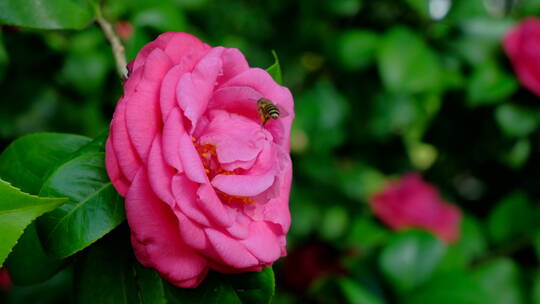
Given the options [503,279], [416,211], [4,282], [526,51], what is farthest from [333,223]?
[4,282]

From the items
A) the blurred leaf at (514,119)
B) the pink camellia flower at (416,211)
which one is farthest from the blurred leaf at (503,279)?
the blurred leaf at (514,119)

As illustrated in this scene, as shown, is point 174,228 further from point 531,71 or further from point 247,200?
point 531,71

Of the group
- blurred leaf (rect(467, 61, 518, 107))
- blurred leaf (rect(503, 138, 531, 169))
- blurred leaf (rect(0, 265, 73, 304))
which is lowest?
blurred leaf (rect(0, 265, 73, 304))

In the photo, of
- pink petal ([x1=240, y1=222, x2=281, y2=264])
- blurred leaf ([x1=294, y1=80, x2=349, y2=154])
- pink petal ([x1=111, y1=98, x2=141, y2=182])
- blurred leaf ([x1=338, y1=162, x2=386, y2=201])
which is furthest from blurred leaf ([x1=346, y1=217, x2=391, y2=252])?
pink petal ([x1=111, y1=98, x2=141, y2=182])

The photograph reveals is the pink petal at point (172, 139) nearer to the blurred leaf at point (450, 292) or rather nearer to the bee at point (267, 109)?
the bee at point (267, 109)

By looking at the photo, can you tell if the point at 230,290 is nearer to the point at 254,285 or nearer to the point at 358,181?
the point at 254,285

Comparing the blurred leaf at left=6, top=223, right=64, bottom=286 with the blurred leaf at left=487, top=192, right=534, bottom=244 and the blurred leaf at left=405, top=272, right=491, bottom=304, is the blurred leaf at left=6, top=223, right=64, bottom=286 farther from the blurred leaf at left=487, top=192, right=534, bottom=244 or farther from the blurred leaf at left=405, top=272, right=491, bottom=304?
the blurred leaf at left=487, top=192, right=534, bottom=244

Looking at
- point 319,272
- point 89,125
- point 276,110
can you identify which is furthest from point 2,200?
point 319,272
